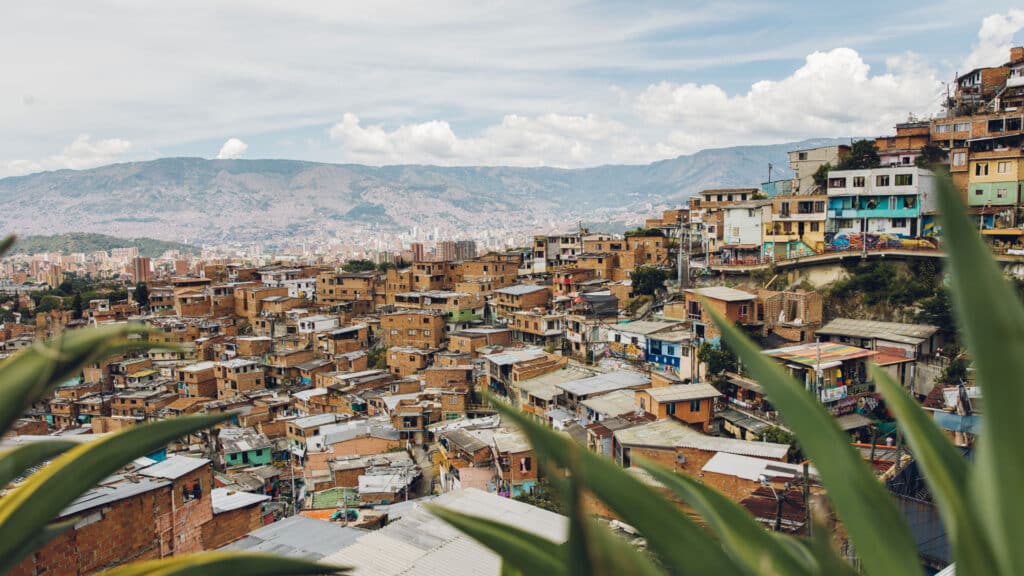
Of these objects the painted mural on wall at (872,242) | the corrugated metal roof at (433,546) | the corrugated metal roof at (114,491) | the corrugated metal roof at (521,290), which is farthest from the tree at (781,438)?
the corrugated metal roof at (521,290)

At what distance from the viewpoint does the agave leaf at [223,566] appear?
1.14 m

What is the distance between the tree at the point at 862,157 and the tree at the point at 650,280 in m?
6.24

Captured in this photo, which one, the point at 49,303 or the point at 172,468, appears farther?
the point at 49,303

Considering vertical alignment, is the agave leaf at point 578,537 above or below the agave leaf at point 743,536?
above

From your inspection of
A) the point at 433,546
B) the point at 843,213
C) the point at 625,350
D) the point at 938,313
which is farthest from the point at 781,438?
the point at 843,213

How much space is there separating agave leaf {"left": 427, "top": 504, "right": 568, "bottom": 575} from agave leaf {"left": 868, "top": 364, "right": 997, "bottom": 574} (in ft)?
1.65

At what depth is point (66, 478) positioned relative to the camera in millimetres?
1126

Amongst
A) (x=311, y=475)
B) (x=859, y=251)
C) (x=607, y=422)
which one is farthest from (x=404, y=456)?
(x=859, y=251)

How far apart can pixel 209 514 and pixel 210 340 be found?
22.4 metres

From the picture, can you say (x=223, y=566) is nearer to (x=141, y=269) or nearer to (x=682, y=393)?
(x=682, y=393)

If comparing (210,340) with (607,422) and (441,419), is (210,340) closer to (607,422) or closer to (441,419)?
(441,419)

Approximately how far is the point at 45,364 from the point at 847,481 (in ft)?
3.98

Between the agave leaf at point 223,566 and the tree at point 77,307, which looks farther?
the tree at point 77,307

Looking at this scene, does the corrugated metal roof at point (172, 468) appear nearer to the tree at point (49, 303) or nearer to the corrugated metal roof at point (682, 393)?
the corrugated metal roof at point (682, 393)
